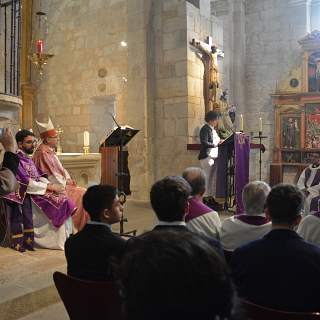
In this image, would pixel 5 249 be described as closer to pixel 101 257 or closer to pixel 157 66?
pixel 101 257

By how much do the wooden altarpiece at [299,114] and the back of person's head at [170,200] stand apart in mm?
8290

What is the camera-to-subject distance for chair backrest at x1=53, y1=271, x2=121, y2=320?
1.58 m

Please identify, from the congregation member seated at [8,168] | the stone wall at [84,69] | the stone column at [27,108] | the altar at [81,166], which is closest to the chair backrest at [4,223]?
the altar at [81,166]

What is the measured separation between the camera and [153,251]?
0.67 metres

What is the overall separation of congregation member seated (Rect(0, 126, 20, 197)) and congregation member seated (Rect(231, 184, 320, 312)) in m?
1.14

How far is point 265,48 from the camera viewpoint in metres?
11.0

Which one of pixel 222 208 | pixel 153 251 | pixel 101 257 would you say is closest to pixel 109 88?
pixel 222 208

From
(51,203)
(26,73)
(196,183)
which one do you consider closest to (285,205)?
(196,183)

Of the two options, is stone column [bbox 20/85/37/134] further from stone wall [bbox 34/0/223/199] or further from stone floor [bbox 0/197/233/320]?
stone floor [bbox 0/197/233/320]

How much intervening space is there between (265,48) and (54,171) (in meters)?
8.45

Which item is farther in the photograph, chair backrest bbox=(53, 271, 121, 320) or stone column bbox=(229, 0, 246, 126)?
stone column bbox=(229, 0, 246, 126)

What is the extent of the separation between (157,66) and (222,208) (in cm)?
305

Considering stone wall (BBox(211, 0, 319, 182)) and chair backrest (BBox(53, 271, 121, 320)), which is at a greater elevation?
stone wall (BBox(211, 0, 319, 182))

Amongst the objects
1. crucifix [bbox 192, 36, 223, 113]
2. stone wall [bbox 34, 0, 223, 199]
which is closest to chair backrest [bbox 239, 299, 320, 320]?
stone wall [bbox 34, 0, 223, 199]
